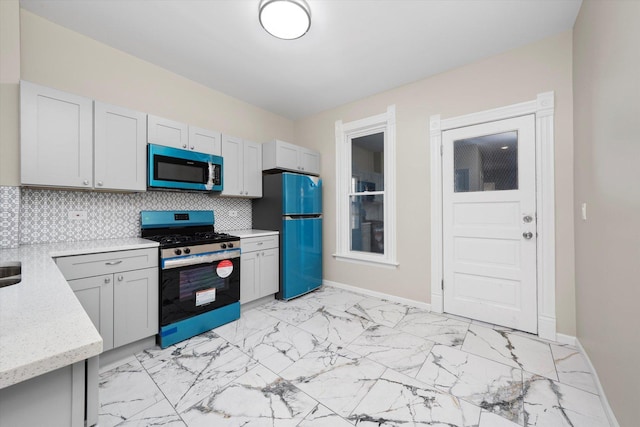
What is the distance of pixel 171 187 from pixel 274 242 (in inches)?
52.4

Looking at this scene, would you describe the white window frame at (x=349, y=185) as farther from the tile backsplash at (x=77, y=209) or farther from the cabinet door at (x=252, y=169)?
the tile backsplash at (x=77, y=209)

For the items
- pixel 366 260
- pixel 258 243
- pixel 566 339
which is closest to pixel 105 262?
pixel 258 243

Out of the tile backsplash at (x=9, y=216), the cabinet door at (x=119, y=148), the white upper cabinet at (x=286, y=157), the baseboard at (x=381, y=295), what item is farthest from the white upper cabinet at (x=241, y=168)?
the baseboard at (x=381, y=295)

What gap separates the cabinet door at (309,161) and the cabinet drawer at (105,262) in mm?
2180

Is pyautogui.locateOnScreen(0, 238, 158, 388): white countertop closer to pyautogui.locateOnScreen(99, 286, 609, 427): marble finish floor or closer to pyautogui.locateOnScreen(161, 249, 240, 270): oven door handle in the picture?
pyautogui.locateOnScreen(99, 286, 609, 427): marble finish floor

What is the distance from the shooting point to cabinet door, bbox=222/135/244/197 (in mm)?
3102

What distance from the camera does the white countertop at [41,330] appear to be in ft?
1.65

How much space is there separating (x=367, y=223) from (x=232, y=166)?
1.95 metres

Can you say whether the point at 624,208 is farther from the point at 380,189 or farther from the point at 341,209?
the point at 341,209

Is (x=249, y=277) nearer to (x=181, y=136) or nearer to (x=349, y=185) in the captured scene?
Answer: (x=181, y=136)

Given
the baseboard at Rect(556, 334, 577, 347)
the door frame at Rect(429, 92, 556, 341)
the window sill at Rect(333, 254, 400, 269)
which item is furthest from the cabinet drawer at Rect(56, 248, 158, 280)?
the baseboard at Rect(556, 334, 577, 347)

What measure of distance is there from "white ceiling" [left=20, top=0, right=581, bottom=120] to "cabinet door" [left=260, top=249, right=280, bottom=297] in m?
2.11

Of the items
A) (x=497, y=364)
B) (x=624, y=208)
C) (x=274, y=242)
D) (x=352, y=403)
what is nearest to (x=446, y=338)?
(x=497, y=364)

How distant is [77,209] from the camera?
2328 millimetres
